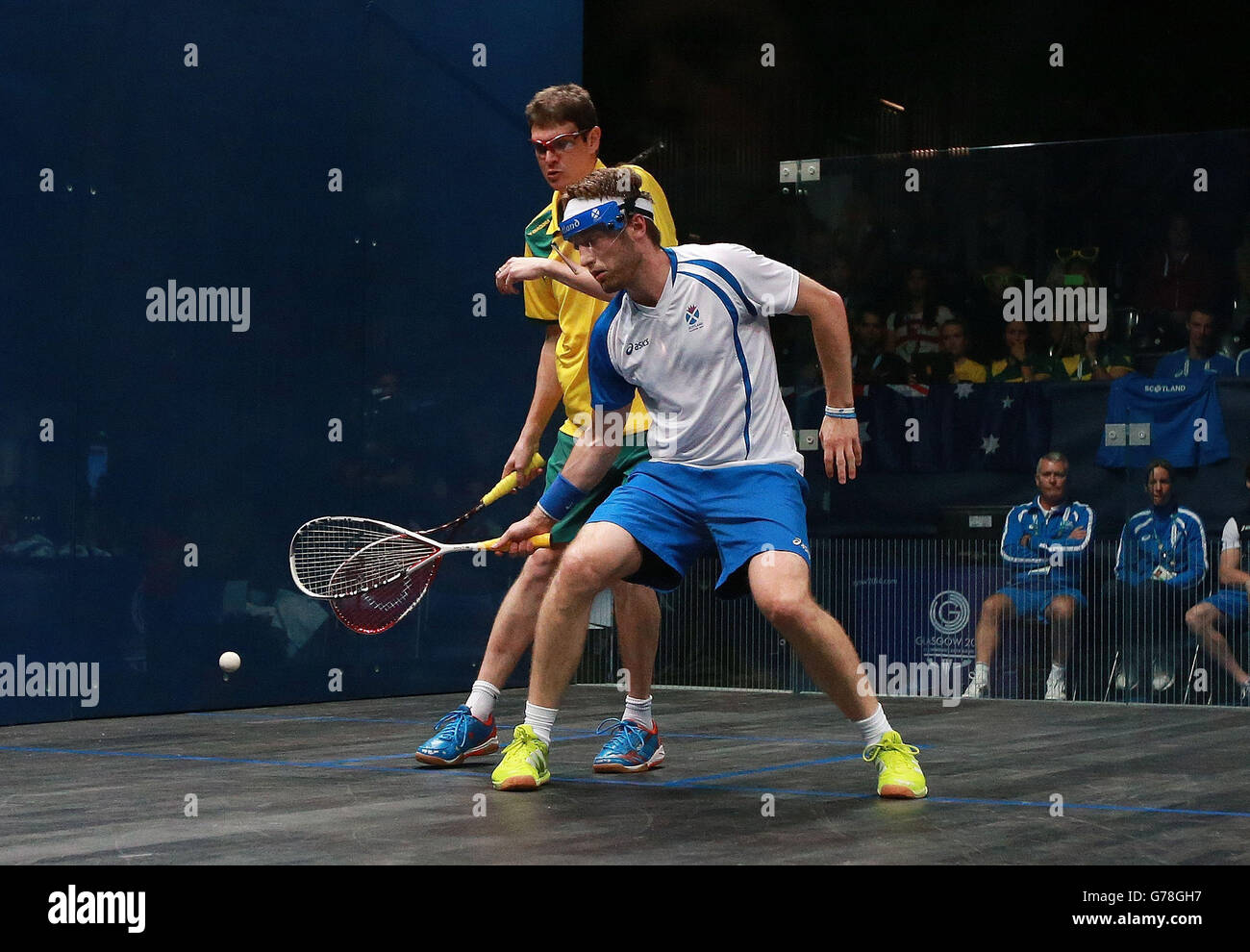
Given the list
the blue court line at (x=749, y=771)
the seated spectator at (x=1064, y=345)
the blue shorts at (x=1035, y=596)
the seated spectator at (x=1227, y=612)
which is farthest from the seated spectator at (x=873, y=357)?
the blue court line at (x=749, y=771)

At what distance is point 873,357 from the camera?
28.0 ft

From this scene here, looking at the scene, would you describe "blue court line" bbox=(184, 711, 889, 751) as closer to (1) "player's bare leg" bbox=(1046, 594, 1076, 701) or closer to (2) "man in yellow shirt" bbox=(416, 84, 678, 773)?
(2) "man in yellow shirt" bbox=(416, 84, 678, 773)

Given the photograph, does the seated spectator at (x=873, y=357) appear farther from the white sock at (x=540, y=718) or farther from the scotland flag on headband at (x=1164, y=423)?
the white sock at (x=540, y=718)

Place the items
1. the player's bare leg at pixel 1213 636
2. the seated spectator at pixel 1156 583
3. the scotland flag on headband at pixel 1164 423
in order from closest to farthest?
Answer: the player's bare leg at pixel 1213 636, the seated spectator at pixel 1156 583, the scotland flag on headband at pixel 1164 423

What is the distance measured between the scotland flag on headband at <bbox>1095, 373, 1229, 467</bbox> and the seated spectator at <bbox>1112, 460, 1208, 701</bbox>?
0.51 feet

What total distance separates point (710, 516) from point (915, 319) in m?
4.72

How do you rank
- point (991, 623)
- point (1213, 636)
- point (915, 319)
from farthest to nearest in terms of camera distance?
point (915, 319), point (991, 623), point (1213, 636)

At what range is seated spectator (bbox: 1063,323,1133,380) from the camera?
799cm

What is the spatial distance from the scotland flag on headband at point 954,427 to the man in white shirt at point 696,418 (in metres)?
4.25

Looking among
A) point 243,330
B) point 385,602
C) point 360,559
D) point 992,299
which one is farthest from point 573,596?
point 992,299

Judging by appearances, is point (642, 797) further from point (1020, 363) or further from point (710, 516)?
point (1020, 363)

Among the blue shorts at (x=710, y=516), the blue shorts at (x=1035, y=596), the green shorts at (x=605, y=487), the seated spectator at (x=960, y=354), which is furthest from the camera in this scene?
the seated spectator at (x=960, y=354)

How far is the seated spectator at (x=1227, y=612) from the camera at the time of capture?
23.6ft

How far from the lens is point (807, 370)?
870 cm
